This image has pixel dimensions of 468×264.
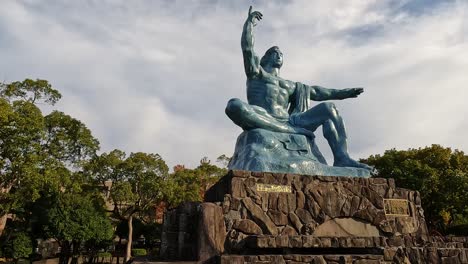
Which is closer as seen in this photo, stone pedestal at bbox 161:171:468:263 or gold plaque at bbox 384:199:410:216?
stone pedestal at bbox 161:171:468:263

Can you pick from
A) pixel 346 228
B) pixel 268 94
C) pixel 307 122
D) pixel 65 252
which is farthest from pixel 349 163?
pixel 65 252

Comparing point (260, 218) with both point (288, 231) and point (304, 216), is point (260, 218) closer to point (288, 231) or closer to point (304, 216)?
point (288, 231)

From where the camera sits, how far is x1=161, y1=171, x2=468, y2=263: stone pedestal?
5754 mm

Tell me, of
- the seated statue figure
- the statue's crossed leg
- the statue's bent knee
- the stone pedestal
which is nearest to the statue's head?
the seated statue figure

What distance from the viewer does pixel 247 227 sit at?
6793 mm

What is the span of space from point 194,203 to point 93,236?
15.2 m

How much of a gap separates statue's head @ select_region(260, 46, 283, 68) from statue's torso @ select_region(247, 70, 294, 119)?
1.41 feet

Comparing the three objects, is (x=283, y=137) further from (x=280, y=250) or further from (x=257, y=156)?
(x=280, y=250)

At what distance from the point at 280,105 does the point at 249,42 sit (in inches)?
63.0

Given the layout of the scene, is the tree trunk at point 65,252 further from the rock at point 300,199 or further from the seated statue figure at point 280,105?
the rock at point 300,199

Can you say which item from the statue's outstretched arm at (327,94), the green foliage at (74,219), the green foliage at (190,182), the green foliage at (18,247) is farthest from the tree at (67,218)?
the statue's outstretched arm at (327,94)

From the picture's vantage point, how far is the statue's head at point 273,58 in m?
9.72

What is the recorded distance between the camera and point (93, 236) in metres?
20.1

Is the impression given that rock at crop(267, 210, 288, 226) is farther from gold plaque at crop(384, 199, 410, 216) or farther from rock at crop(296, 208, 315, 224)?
gold plaque at crop(384, 199, 410, 216)
